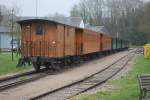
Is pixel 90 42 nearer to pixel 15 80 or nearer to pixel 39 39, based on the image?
pixel 39 39

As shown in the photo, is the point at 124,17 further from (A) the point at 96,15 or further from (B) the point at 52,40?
(B) the point at 52,40

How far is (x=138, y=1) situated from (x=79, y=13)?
21.2 metres

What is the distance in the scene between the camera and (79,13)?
142750 mm

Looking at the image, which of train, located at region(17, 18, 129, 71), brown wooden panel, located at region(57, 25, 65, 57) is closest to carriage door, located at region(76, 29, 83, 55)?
train, located at region(17, 18, 129, 71)

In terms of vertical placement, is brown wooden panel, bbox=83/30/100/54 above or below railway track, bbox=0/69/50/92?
above

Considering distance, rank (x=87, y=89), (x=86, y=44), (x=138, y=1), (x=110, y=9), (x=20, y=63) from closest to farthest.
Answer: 1. (x=87, y=89)
2. (x=20, y=63)
3. (x=86, y=44)
4. (x=138, y=1)
5. (x=110, y=9)

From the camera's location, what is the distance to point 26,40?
1148 inches

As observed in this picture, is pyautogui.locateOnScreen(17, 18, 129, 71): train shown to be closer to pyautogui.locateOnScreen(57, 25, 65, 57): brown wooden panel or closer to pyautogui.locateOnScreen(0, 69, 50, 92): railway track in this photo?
pyautogui.locateOnScreen(57, 25, 65, 57): brown wooden panel

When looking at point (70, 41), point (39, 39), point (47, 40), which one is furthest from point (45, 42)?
point (70, 41)

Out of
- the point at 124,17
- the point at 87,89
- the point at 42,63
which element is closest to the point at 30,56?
the point at 42,63

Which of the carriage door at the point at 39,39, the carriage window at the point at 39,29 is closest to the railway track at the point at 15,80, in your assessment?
the carriage door at the point at 39,39

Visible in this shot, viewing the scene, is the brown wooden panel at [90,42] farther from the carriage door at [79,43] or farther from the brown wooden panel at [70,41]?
the brown wooden panel at [70,41]

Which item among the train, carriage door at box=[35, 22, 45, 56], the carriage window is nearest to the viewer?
the train

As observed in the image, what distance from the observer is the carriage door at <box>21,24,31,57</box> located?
28.8 m
